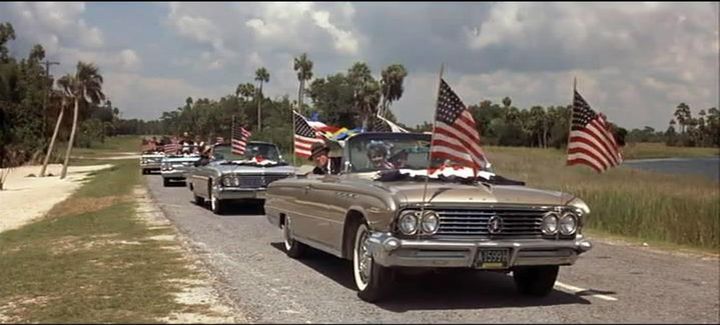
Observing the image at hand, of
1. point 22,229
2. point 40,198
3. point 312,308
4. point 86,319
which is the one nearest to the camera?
point 86,319

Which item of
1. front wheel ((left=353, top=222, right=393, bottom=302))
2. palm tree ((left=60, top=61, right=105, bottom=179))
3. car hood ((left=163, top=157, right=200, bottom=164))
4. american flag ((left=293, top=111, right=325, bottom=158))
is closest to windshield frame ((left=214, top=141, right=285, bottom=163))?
american flag ((left=293, top=111, right=325, bottom=158))

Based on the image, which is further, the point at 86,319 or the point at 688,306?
the point at 688,306

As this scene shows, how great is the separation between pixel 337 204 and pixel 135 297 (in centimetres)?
212

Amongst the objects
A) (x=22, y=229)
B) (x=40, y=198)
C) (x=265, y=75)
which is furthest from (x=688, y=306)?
(x=265, y=75)

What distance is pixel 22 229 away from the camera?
54.1ft

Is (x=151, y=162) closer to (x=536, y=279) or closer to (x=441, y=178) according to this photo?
(x=441, y=178)

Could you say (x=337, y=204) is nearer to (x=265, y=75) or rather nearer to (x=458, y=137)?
(x=458, y=137)

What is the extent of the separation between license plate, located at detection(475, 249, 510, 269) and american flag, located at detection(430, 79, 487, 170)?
40.5 inches

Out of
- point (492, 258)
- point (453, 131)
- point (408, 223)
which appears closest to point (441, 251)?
point (408, 223)

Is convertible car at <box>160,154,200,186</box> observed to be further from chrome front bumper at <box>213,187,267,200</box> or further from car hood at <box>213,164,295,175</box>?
chrome front bumper at <box>213,187,267,200</box>

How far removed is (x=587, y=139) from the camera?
8055 millimetres

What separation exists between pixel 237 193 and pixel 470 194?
10.3 m

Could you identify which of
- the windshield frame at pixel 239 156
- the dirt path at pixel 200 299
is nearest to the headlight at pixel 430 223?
the dirt path at pixel 200 299

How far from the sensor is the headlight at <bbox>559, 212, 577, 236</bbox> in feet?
23.8
